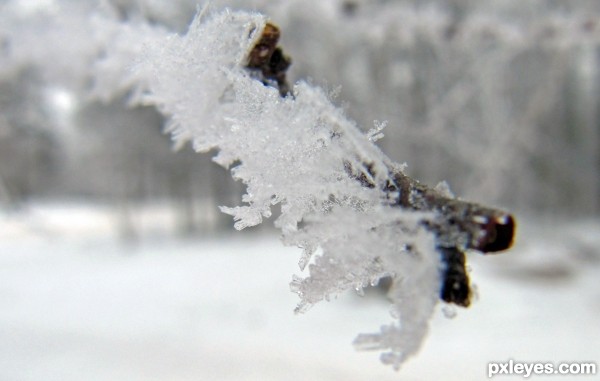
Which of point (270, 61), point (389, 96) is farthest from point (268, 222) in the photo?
point (270, 61)

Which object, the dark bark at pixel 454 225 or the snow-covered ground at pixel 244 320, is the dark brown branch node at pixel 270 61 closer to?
the dark bark at pixel 454 225

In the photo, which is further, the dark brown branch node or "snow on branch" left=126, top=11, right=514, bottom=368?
the dark brown branch node

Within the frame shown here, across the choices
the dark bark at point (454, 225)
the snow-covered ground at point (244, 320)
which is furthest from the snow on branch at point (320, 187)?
the snow-covered ground at point (244, 320)

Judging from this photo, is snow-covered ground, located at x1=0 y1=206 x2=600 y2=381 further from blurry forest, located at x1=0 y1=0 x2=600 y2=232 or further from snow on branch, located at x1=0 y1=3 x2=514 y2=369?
snow on branch, located at x1=0 y1=3 x2=514 y2=369

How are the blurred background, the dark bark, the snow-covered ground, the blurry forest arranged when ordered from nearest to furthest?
the dark bark < the blurry forest < the blurred background < the snow-covered ground

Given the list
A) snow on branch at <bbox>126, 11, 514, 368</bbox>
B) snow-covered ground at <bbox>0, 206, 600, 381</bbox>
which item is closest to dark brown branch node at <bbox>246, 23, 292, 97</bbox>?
snow on branch at <bbox>126, 11, 514, 368</bbox>

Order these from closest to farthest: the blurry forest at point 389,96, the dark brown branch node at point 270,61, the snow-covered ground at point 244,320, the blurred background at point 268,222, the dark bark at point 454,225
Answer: the dark bark at point 454,225 < the dark brown branch node at point 270,61 < the blurry forest at point 389,96 < the blurred background at point 268,222 < the snow-covered ground at point 244,320
